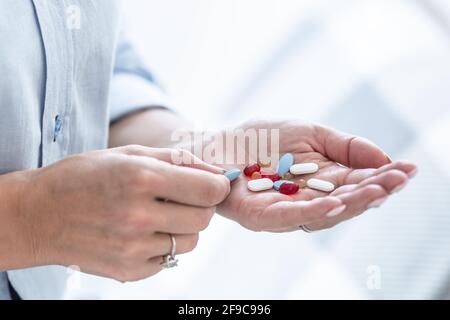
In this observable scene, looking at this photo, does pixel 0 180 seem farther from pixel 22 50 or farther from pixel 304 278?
pixel 304 278

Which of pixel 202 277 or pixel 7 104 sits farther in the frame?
pixel 202 277

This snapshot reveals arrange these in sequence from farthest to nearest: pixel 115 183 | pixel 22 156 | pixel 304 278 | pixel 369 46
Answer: pixel 369 46 < pixel 304 278 < pixel 22 156 < pixel 115 183

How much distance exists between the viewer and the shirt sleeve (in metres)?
0.98

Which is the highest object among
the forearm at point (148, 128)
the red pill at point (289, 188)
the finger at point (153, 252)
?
the forearm at point (148, 128)

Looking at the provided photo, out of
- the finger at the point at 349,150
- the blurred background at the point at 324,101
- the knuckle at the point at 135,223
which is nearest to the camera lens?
the knuckle at the point at 135,223

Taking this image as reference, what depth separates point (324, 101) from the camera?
1.65m

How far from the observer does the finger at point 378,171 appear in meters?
0.63

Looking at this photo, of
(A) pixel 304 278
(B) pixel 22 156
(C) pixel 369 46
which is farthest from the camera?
(C) pixel 369 46

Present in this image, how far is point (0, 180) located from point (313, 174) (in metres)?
0.41

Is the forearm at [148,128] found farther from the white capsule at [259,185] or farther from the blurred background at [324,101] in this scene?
the blurred background at [324,101]

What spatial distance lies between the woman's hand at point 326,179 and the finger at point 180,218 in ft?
0.27

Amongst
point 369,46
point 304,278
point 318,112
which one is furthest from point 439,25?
point 304,278

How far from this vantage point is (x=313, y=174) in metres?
0.78

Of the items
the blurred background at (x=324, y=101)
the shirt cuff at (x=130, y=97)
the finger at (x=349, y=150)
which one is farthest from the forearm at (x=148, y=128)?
the blurred background at (x=324, y=101)
